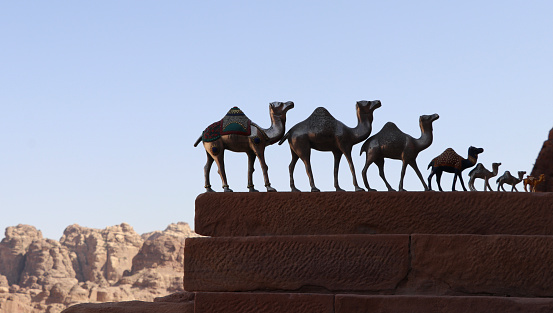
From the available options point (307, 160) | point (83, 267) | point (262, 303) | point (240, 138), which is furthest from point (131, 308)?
point (83, 267)

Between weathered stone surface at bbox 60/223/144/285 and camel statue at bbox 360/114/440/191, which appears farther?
weathered stone surface at bbox 60/223/144/285

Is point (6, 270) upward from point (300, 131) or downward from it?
downward

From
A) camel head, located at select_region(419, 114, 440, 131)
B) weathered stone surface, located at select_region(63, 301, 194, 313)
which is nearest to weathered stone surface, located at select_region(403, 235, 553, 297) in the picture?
camel head, located at select_region(419, 114, 440, 131)

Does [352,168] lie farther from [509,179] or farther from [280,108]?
[509,179]

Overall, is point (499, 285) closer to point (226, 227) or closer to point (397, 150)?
point (397, 150)

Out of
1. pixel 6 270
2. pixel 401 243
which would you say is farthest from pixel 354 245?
pixel 6 270

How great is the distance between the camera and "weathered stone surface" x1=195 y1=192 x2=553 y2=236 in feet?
22.8

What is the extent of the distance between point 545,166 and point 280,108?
400 inches

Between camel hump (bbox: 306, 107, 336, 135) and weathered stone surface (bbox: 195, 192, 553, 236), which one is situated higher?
camel hump (bbox: 306, 107, 336, 135)

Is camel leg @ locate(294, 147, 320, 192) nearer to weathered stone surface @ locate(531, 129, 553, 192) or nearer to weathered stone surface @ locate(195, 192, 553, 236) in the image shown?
weathered stone surface @ locate(195, 192, 553, 236)

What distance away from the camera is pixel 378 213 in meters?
7.02

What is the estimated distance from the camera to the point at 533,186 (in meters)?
10.0

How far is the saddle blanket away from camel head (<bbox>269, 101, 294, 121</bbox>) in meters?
0.32

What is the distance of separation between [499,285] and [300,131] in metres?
2.63
